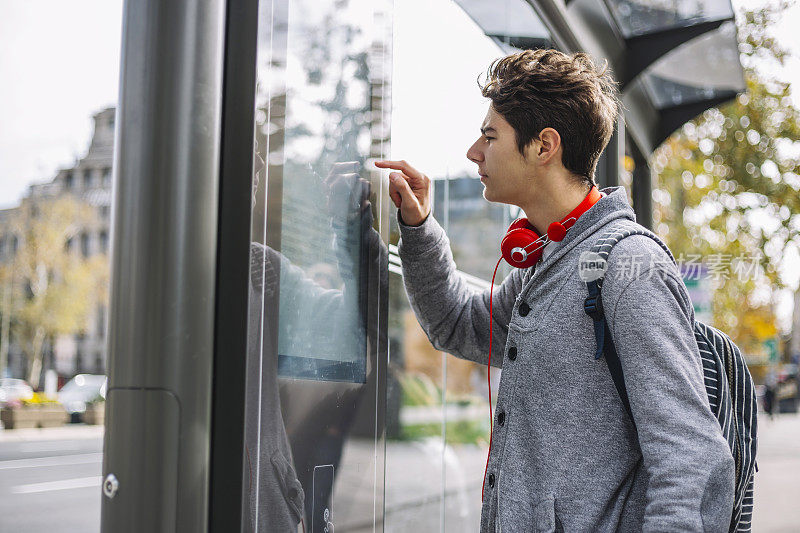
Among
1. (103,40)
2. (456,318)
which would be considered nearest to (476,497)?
(456,318)

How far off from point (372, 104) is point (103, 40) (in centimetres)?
1107

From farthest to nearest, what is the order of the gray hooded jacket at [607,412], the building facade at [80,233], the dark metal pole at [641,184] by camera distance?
the building facade at [80,233] < the dark metal pole at [641,184] < the gray hooded jacket at [607,412]

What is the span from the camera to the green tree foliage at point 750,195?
103 inches

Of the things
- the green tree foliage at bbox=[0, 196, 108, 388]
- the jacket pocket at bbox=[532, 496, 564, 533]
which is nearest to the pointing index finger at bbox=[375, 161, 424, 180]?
the jacket pocket at bbox=[532, 496, 564, 533]

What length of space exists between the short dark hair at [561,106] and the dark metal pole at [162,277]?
2.42ft

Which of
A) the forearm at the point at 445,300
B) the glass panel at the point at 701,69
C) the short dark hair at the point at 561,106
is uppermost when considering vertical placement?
the glass panel at the point at 701,69

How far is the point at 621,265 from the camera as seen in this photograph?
55.1 inches

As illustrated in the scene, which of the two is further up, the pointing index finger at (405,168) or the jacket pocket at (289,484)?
the pointing index finger at (405,168)

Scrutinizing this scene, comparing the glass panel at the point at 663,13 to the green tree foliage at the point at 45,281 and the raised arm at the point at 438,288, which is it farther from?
the green tree foliage at the point at 45,281

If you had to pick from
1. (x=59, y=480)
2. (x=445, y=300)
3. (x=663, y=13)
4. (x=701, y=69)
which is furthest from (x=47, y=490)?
(x=701, y=69)

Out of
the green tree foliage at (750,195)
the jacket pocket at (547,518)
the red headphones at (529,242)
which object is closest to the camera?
the jacket pocket at (547,518)

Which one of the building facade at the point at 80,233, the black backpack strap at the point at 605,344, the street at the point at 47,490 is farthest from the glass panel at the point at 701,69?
the building facade at the point at 80,233

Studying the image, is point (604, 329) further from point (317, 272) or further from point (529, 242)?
point (317, 272)

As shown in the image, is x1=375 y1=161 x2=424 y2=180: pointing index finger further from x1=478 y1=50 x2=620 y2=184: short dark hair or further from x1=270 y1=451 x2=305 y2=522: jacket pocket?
x1=270 y1=451 x2=305 y2=522: jacket pocket
